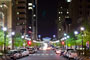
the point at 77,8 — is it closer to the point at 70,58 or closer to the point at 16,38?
the point at 16,38

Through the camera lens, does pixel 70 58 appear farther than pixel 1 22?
No

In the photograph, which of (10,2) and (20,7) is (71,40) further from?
(20,7)

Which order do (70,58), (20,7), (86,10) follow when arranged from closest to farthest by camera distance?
(70,58)
(86,10)
(20,7)

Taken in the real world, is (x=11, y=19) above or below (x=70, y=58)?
above

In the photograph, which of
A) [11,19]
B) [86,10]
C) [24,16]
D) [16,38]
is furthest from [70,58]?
[24,16]

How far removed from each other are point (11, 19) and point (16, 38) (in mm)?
10389

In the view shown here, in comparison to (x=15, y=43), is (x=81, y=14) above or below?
above

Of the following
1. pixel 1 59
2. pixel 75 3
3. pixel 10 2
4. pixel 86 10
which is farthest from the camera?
pixel 75 3

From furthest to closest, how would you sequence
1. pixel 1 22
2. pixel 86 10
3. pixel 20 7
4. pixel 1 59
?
pixel 20 7 → pixel 86 10 → pixel 1 22 → pixel 1 59

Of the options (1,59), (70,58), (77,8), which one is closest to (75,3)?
(77,8)

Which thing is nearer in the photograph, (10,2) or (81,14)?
(10,2)

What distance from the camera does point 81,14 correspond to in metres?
133

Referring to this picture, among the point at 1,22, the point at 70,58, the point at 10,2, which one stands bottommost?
the point at 70,58

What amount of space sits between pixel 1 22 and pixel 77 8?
6118cm
